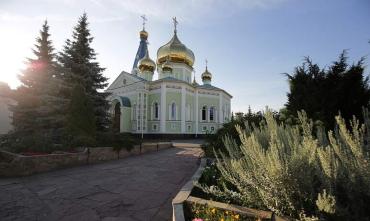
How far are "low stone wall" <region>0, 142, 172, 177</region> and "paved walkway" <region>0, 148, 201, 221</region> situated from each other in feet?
1.30

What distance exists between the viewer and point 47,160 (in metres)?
7.55

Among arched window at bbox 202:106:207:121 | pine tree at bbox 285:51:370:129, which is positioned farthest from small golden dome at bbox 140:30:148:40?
pine tree at bbox 285:51:370:129

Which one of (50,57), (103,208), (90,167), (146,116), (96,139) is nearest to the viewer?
(103,208)

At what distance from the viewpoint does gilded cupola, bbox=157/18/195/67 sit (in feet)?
99.3

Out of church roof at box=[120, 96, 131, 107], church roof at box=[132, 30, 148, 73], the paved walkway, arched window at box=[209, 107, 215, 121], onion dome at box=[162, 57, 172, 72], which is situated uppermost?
church roof at box=[132, 30, 148, 73]

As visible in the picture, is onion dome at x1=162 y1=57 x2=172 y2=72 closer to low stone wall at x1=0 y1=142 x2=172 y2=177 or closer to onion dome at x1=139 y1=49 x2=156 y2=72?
onion dome at x1=139 y1=49 x2=156 y2=72

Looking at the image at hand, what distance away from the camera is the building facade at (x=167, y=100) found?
26016 mm

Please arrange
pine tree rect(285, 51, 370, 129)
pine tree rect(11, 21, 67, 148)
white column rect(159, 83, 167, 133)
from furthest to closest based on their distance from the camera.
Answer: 1. white column rect(159, 83, 167, 133)
2. pine tree rect(11, 21, 67, 148)
3. pine tree rect(285, 51, 370, 129)

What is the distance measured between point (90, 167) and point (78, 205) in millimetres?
4077

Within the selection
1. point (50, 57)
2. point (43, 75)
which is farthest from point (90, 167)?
point (50, 57)

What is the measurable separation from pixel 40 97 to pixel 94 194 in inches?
408

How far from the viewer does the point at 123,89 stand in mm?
28719

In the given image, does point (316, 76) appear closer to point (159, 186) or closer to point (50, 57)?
point (159, 186)

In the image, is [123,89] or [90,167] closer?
[90,167]
